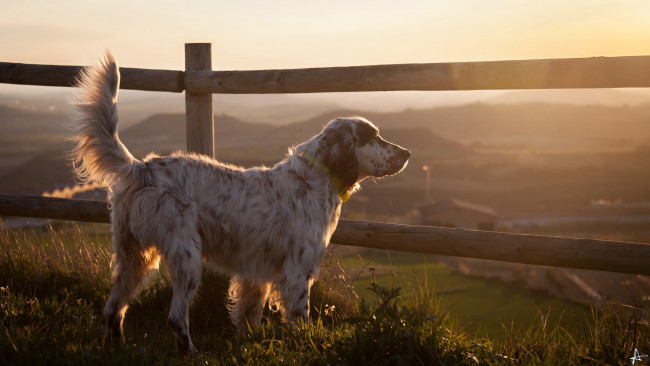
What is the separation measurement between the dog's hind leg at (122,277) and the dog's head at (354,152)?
1434mm

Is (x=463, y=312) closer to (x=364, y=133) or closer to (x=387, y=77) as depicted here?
(x=364, y=133)

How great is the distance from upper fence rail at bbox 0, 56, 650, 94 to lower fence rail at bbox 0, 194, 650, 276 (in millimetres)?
1152

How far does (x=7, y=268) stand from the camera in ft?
16.3

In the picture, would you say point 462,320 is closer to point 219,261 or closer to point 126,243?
point 219,261

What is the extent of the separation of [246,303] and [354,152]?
4.82 ft

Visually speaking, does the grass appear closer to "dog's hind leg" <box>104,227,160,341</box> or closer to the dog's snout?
"dog's hind leg" <box>104,227,160,341</box>

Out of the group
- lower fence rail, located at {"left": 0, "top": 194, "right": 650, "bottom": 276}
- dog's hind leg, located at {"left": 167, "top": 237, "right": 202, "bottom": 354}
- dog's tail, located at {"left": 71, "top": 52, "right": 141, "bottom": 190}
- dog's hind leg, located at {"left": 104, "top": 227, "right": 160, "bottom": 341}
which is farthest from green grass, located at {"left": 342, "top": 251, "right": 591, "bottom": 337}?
dog's tail, located at {"left": 71, "top": 52, "right": 141, "bottom": 190}

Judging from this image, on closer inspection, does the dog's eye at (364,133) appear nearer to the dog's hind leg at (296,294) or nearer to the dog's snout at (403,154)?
the dog's snout at (403,154)

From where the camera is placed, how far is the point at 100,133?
3504mm

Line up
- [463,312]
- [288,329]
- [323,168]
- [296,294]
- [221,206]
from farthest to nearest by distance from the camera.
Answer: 1. [463,312]
2. [323,168]
3. [296,294]
4. [221,206]
5. [288,329]

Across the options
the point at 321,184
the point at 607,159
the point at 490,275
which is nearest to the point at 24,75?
the point at 321,184

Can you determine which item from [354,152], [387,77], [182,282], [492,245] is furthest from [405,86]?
[182,282]

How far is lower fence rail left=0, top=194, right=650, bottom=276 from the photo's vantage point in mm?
3898

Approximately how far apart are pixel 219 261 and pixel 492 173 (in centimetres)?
5456
